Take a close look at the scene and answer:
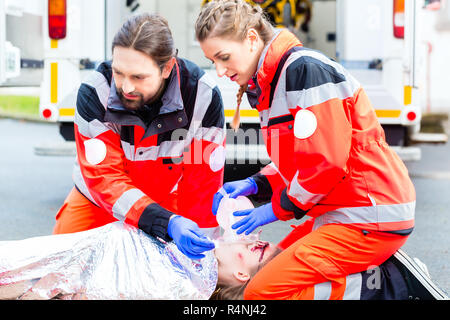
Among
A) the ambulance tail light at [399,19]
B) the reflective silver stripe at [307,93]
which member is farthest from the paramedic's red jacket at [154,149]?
the ambulance tail light at [399,19]

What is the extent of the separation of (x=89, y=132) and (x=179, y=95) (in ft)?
1.37

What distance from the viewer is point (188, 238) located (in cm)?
252

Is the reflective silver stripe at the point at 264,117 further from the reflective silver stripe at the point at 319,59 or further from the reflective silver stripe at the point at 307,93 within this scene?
the reflective silver stripe at the point at 319,59

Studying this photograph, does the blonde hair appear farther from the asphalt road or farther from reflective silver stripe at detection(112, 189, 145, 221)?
the asphalt road

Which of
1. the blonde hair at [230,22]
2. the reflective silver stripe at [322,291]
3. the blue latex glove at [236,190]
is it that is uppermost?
the blonde hair at [230,22]

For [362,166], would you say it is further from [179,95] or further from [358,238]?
[179,95]

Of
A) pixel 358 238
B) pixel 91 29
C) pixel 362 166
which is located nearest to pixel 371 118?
pixel 362 166

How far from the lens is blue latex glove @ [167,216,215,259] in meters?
2.53

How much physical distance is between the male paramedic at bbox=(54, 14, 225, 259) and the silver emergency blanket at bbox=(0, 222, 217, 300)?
9 cm

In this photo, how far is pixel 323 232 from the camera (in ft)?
8.25

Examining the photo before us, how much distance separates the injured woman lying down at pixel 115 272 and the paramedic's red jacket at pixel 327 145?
0.23 metres

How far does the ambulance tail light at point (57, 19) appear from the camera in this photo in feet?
16.2

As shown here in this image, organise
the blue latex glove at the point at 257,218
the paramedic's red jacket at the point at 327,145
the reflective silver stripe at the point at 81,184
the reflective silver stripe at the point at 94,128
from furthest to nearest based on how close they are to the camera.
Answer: the reflective silver stripe at the point at 81,184 → the reflective silver stripe at the point at 94,128 → the blue latex glove at the point at 257,218 → the paramedic's red jacket at the point at 327,145
